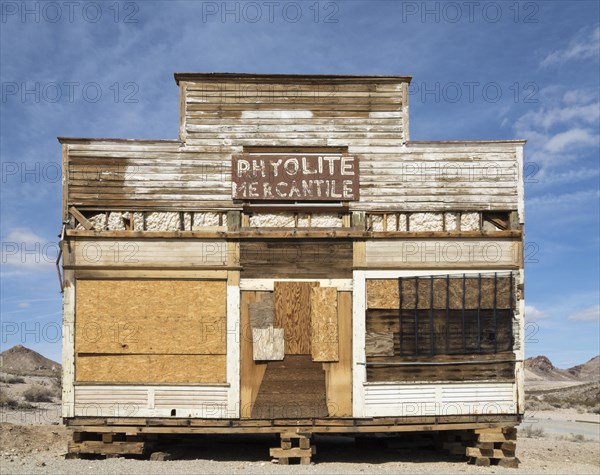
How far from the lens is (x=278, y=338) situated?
484 inches

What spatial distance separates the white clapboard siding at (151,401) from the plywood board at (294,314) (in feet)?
5.96

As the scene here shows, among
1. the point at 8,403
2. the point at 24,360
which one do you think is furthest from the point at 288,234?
the point at 24,360

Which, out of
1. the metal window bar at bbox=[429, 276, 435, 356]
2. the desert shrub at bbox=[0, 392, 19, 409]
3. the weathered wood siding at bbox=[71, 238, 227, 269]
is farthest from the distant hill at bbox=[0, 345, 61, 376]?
the metal window bar at bbox=[429, 276, 435, 356]

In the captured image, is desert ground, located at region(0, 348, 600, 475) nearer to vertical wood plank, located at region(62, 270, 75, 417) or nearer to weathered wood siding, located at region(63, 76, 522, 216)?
vertical wood plank, located at region(62, 270, 75, 417)

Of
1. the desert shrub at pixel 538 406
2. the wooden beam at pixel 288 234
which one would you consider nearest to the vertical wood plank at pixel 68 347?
the wooden beam at pixel 288 234

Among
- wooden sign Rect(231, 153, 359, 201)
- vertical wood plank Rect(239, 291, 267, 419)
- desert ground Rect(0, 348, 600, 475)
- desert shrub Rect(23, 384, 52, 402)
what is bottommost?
desert shrub Rect(23, 384, 52, 402)

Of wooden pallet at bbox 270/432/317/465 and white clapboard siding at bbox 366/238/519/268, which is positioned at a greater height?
white clapboard siding at bbox 366/238/519/268

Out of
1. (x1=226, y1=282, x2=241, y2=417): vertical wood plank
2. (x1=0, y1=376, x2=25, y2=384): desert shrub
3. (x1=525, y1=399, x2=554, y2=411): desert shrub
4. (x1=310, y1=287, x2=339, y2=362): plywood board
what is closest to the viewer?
(x1=226, y1=282, x2=241, y2=417): vertical wood plank

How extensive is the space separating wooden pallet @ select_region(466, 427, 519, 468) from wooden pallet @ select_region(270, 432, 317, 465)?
150 inches

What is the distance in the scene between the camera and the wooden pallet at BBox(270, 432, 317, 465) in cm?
1198

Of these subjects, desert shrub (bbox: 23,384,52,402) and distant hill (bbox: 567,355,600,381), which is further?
distant hill (bbox: 567,355,600,381)

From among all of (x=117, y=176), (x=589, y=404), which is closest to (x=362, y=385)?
(x=117, y=176)

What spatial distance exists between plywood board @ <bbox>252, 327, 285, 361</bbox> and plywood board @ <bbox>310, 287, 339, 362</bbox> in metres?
0.79

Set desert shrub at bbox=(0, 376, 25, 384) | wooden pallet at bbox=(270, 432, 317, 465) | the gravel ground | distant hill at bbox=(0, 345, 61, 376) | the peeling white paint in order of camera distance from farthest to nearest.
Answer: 1. distant hill at bbox=(0, 345, 61, 376)
2. desert shrub at bbox=(0, 376, 25, 384)
3. the peeling white paint
4. wooden pallet at bbox=(270, 432, 317, 465)
5. the gravel ground
